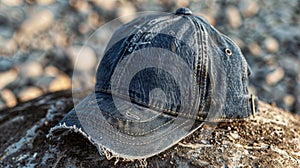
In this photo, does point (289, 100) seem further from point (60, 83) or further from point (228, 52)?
point (60, 83)

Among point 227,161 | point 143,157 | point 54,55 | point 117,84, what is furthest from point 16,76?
point 227,161

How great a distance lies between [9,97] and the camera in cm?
218

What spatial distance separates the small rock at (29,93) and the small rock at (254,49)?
164 centimetres

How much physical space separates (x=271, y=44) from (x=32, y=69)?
1.82 metres

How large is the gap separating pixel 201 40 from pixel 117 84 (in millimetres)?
369

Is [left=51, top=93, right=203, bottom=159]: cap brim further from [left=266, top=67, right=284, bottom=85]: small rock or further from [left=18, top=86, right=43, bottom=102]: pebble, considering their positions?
[left=266, top=67, right=284, bottom=85]: small rock

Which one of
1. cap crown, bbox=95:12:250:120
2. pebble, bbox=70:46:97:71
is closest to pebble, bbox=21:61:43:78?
pebble, bbox=70:46:97:71

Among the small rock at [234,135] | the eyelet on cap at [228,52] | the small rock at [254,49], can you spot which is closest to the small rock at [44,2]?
the eyelet on cap at [228,52]

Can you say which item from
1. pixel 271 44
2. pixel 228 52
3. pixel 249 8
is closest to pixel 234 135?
pixel 228 52

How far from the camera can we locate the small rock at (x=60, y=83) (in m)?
2.32

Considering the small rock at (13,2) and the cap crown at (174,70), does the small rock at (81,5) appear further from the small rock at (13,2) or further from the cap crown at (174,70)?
the cap crown at (174,70)

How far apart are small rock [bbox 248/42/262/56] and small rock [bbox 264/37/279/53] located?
0.07 m

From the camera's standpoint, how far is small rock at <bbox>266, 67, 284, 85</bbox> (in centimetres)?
284

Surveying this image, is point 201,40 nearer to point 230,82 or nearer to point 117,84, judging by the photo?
point 230,82
